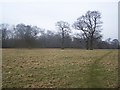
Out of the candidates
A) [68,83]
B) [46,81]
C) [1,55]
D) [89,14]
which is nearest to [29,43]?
[46,81]

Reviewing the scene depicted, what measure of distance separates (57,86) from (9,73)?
3160 mm

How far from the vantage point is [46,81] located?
9.14m

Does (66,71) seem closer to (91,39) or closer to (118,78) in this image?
(118,78)

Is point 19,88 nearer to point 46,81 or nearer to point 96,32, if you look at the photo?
point 46,81

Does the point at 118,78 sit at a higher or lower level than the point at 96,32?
lower

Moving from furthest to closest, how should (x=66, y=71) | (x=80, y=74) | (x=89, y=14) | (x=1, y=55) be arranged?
(x=89, y=14), (x=1, y=55), (x=66, y=71), (x=80, y=74)

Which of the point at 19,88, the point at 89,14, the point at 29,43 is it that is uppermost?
the point at 89,14

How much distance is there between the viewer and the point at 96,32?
59438 mm

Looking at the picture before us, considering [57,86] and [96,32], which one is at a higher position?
[96,32]

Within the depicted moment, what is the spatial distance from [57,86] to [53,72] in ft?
7.64

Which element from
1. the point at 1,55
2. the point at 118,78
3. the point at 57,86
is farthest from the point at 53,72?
the point at 1,55

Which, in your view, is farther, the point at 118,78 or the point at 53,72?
the point at 53,72

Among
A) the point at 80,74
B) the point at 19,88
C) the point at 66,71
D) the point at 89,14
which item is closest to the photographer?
the point at 19,88

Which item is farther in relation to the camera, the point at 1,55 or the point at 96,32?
the point at 96,32
